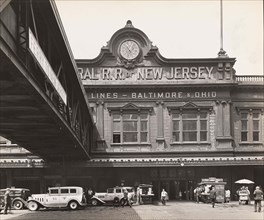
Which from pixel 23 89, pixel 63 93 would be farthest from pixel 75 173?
pixel 23 89

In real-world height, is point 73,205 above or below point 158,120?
below

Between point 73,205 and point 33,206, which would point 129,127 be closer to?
point 73,205

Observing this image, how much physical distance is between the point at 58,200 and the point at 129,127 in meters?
13.1

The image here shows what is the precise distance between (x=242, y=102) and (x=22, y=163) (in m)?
19.5

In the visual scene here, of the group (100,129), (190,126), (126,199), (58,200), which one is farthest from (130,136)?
(58,200)

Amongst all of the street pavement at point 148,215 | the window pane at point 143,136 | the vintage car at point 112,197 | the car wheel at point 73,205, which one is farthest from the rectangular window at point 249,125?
the car wheel at point 73,205

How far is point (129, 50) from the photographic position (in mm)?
45406

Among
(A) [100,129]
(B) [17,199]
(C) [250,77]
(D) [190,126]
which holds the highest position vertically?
(C) [250,77]

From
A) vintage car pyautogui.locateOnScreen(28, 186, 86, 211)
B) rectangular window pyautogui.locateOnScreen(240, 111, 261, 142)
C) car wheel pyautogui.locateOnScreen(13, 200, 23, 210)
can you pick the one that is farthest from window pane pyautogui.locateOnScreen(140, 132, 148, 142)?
car wheel pyautogui.locateOnScreen(13, 200, 23, 210)

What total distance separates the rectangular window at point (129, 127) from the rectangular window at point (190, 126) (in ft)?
8.13

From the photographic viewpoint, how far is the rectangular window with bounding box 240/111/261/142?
1775 inches

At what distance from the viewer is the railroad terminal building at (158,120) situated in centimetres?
4441

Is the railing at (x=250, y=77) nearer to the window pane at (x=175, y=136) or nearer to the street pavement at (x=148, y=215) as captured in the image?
the window pane at (x=175, y=136)

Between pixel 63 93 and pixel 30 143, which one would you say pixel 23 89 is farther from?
pixel 30 143
